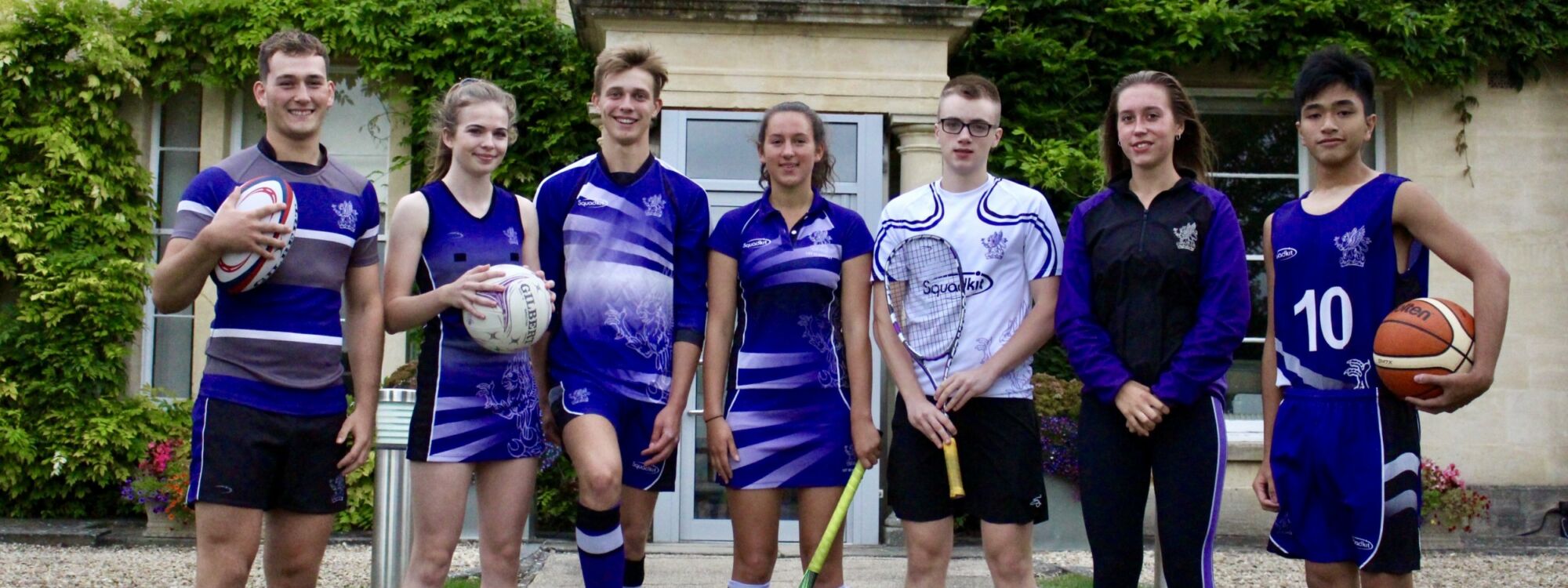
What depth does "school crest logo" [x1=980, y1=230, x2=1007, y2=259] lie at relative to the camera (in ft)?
13.3

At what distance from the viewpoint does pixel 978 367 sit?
3973 mm

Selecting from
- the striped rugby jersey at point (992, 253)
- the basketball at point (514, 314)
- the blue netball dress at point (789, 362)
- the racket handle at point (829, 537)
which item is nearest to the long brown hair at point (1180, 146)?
the striped rugby jersey at point (992, 253)

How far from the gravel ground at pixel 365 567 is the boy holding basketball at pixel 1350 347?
3.19m

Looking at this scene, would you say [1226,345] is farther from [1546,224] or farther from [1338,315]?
[1546,224]

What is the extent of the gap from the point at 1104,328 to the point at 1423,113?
6.30 m

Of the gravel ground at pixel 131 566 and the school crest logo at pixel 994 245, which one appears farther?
the gravel ground at pixel 131 566

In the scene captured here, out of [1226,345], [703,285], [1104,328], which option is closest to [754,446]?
[703,285]

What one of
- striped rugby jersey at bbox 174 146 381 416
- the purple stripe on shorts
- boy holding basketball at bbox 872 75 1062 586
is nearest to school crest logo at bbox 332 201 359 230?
striped rugby jersey at bbox 174 146 381 416

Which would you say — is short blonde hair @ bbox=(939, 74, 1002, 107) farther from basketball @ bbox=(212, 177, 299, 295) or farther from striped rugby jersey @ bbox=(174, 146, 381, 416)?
basketball @ bbox=(212, 177, 299, 295)

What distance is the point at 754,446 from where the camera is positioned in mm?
4148

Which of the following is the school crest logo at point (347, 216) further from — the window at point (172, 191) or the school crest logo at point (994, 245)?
the window at point (172, 191)

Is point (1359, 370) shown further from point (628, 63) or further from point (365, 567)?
point (365, 567)

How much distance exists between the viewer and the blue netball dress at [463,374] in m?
3.87

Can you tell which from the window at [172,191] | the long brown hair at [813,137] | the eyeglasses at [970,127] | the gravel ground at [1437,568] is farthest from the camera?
→ the window at [172,191]
